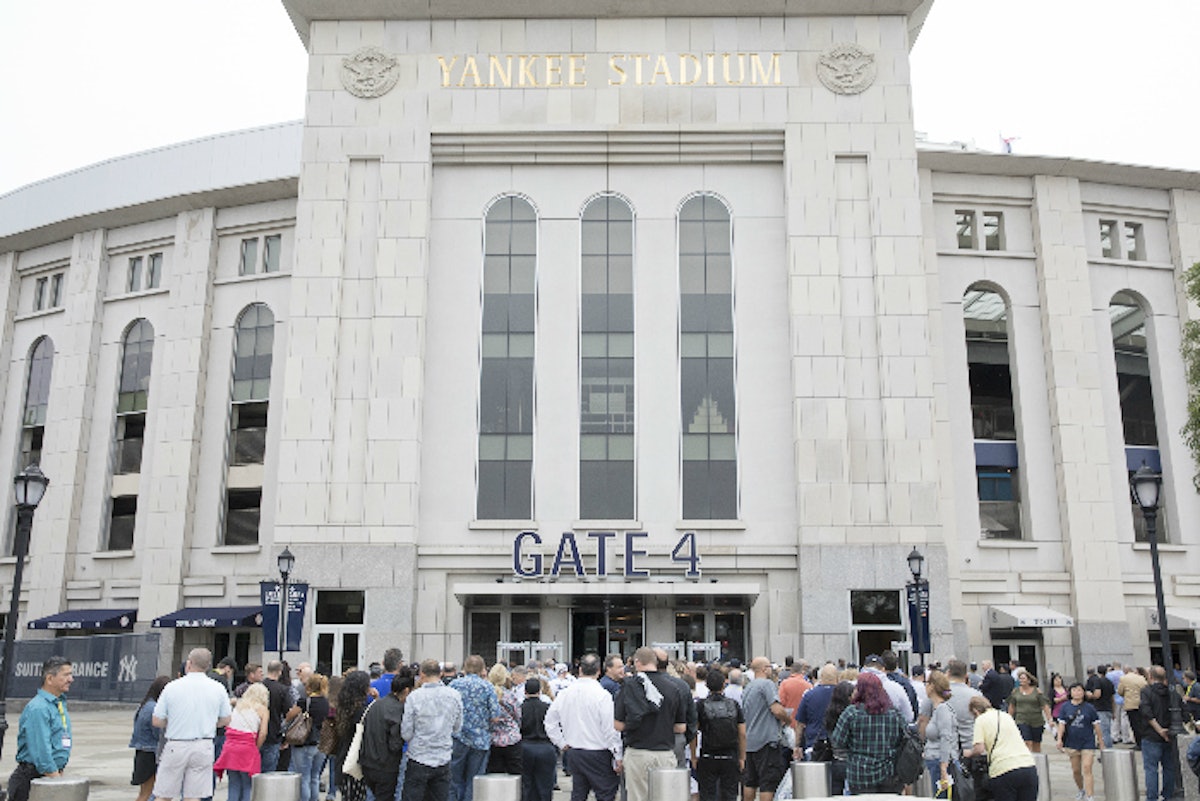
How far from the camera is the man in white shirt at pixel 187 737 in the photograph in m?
10.9

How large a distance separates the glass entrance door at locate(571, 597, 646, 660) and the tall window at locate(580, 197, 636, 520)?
2721mm

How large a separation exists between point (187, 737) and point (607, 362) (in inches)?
900

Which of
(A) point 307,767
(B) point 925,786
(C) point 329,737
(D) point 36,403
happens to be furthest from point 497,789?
(D) point 36,403

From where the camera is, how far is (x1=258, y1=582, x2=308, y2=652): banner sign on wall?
90.1 ft

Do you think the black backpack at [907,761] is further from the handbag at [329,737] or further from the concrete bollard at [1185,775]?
the concrete bollard at [1185,775]

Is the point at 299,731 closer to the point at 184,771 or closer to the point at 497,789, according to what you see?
the point at 184,771

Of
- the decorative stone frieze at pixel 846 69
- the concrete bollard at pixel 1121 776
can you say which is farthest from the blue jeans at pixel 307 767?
the decorative stone frieze at pixel 846 69

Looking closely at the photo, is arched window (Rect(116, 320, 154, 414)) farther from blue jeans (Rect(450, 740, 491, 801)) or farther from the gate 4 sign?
blue jeans (Rect(450, 740, 491, 801))

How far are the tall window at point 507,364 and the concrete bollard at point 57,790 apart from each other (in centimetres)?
2240

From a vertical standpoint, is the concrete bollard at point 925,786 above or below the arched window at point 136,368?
below

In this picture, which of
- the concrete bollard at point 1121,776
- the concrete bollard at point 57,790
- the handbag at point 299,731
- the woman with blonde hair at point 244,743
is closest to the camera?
the concrete bollard at point 57,790

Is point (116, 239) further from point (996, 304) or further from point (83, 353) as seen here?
point (996, 304)

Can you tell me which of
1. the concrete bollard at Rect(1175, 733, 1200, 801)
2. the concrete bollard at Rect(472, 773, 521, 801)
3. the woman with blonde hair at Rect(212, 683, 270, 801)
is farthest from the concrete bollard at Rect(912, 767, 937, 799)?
the woman with blonde hair at Rect(212, 683, 270, 801)

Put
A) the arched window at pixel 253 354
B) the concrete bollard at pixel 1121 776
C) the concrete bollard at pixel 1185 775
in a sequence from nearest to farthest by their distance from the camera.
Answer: the concrete bollard at pixel 1121 776 → the concrete bollard at pixel 1185 775 → the arched window at pixel 253 354
